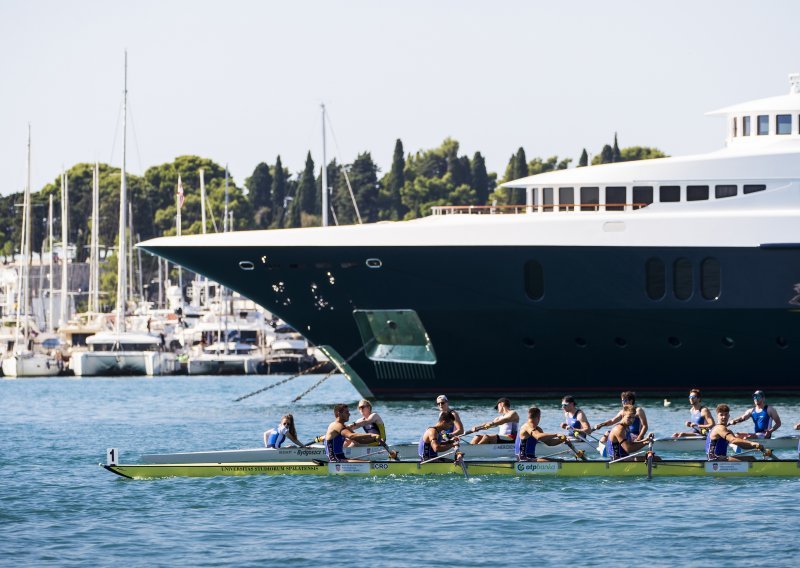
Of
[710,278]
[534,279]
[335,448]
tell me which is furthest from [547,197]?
[335,448]

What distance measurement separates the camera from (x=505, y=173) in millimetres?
127125

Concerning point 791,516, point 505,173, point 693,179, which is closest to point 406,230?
point 693,179

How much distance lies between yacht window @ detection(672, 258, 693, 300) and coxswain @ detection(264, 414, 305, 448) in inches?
623

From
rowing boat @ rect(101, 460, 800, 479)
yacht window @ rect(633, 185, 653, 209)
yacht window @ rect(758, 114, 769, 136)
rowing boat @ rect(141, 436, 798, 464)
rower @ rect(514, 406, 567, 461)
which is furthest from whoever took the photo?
yacht window @ rect(758, 114, 769, 136)

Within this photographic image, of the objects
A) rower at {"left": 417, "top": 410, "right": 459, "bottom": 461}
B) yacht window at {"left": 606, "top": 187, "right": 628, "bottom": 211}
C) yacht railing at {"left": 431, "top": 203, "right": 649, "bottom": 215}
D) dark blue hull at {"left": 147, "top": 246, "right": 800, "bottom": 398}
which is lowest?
rower at {"left": 417, "top": 410, "right": 459, "bottom": 461}

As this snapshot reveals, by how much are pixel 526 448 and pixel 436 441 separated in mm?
1664

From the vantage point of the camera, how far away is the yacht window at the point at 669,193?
46.3m

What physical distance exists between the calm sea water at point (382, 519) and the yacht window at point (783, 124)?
14623mm

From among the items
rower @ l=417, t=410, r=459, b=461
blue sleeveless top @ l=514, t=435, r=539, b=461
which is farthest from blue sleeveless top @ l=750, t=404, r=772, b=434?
rower @ l=417, t=410, r=459, b=461

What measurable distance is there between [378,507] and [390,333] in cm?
1777

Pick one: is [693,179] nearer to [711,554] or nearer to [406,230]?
[406,230]

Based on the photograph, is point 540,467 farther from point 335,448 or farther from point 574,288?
point 574,288

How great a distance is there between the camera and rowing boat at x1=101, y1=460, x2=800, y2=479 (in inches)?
1182

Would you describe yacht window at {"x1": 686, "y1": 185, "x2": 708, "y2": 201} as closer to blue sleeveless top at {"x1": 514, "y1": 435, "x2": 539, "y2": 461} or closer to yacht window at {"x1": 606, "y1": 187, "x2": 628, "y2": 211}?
yacht window at {"x1": 606, "y1": 187, "x2": 628, "y2": 211}
